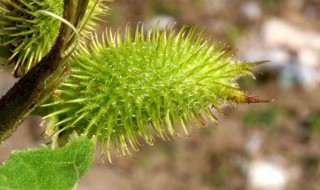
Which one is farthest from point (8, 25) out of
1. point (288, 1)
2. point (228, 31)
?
point (288, 1)

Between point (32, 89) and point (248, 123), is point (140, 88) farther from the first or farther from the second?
point (248, 123)

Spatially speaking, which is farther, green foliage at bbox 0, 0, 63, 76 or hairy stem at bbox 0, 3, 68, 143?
green foliage at bbox 0, 0, 63, 76

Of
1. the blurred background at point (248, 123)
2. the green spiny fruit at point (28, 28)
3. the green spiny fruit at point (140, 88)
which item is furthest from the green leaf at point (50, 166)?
the blurred background at point (248, 123)

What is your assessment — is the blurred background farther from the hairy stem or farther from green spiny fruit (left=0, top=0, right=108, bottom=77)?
the hairy stem

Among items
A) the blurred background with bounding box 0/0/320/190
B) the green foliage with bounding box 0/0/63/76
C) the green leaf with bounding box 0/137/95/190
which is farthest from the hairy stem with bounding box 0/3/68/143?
the blurred background with bounding box 0/0/320/190

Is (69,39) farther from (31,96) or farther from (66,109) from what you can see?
(66,109)

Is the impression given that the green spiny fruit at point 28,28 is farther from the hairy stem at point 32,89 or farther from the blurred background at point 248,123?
the blurred background at point 248,123

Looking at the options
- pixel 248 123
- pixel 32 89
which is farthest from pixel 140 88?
pixel 248 123
